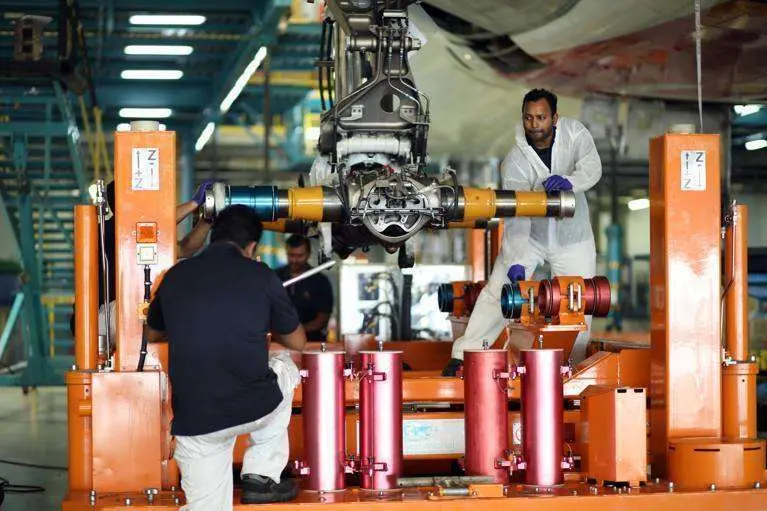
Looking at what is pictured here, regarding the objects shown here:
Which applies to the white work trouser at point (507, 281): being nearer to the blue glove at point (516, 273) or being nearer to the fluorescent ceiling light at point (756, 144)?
the blue glove at point (516, 273)

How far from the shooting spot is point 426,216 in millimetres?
5094

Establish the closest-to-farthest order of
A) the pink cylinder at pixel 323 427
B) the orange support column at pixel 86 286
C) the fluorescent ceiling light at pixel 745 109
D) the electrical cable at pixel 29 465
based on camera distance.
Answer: the pink cylinder at pixel 323 427, the orange support column at pixel 86 286, the electrical cable at pixel 29 465, the fluorescent ceiling light at pixel 745 109

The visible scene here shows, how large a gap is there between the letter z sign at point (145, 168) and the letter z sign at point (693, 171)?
2130mm

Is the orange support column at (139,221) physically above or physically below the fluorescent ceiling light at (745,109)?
below

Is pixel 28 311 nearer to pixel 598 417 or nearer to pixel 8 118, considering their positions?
pixel 8 118

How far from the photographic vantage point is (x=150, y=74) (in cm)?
1773

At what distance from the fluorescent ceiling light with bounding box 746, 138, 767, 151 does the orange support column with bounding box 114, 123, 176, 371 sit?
987 cm

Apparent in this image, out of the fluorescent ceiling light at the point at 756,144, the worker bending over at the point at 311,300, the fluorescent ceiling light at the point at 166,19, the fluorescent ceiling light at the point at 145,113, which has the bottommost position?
the worker bending over at the point at 311,300

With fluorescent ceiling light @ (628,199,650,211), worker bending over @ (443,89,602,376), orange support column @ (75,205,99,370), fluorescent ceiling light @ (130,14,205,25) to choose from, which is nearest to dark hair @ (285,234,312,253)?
worker bending over @ (443,89,602,376)

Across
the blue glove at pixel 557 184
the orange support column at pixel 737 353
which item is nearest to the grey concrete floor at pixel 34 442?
the blue glove at pixel 557 184

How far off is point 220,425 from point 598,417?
5.10 ft

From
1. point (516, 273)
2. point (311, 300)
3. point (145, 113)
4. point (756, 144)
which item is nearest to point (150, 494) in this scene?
point (516, 273)

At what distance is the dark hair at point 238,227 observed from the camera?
4.23m

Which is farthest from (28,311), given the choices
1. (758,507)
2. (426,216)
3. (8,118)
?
(758,507)
